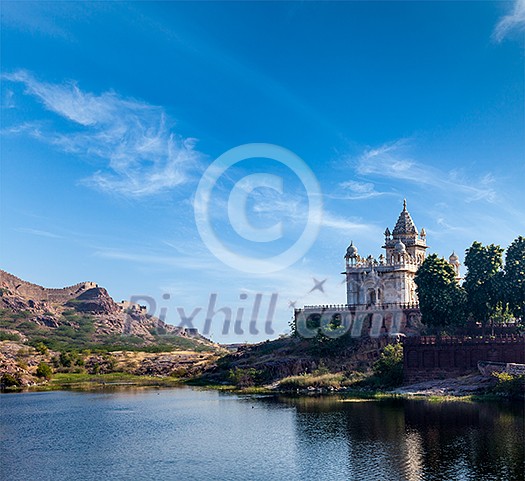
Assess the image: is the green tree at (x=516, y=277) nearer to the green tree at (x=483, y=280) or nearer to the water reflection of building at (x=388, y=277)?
the green tree at (x=483, y=280)

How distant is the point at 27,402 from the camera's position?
293 ft

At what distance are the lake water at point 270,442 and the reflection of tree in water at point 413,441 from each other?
7 cm

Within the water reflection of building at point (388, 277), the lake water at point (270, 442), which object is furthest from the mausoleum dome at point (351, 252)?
the lake water at point (270, 442)

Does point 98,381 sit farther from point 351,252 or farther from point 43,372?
point 351,252

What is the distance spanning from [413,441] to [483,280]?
38.6 m

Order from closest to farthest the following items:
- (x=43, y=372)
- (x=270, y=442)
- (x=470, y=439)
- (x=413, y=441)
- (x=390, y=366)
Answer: (x=470, y=439)
(x=413, y=441)
(x=270, y=442)
(x=390, y=366)
(x=43, y=372)

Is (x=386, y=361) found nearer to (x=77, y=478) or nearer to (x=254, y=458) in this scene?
(x=254, y=458)

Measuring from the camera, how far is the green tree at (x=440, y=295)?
84375 millimetres

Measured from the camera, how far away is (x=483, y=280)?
82062 mm

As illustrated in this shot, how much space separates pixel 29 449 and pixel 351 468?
26.7 m

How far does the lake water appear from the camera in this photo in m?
42.1

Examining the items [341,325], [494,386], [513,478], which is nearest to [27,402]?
[341,325]

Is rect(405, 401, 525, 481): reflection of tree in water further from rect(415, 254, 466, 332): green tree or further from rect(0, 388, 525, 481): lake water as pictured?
rect(415, 254, 466, 332): green tree

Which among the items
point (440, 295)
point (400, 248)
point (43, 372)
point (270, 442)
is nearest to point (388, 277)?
point (400, 248)
